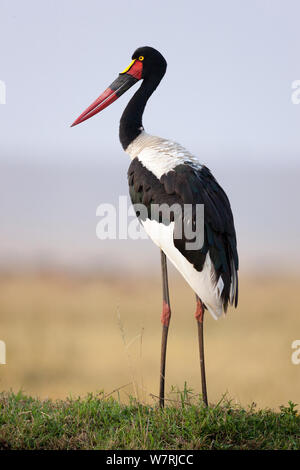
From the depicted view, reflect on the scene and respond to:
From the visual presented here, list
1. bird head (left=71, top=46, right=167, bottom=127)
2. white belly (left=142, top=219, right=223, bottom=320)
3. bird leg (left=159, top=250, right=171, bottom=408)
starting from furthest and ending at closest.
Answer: bird head (left=71, top=46, right=167, bottom=127), bird leg (left=159, top=250, right=171, bottom=408), white belly (left=142, top=219, right=223, bottom=320)

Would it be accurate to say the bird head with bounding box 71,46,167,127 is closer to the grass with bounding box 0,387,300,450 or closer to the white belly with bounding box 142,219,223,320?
the white belly with bounding box 142,219,223,320

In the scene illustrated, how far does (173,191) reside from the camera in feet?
16.0

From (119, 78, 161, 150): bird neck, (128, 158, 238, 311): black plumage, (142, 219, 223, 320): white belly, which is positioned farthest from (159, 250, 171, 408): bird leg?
(119, 78, 161, 150): bird neck

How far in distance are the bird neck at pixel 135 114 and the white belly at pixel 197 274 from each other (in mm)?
1193

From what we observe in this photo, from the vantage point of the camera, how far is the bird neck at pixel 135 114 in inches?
224

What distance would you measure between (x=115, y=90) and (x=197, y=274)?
94.3 inches

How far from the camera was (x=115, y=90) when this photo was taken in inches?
240

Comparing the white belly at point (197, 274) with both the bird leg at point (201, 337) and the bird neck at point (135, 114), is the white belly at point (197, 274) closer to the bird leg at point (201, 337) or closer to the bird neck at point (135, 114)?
the bird leg at point (201, 337)

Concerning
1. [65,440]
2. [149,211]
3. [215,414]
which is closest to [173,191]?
[149,211]

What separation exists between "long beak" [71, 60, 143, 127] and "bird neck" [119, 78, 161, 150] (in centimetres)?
16

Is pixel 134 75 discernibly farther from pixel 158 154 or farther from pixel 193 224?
pixel 193 224

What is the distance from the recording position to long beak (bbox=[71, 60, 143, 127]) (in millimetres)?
5984

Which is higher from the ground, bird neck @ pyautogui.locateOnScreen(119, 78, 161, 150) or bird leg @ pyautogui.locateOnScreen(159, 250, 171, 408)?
bird neck @ pyautogui.locateOnScreen(119, 78, 161, 150)
